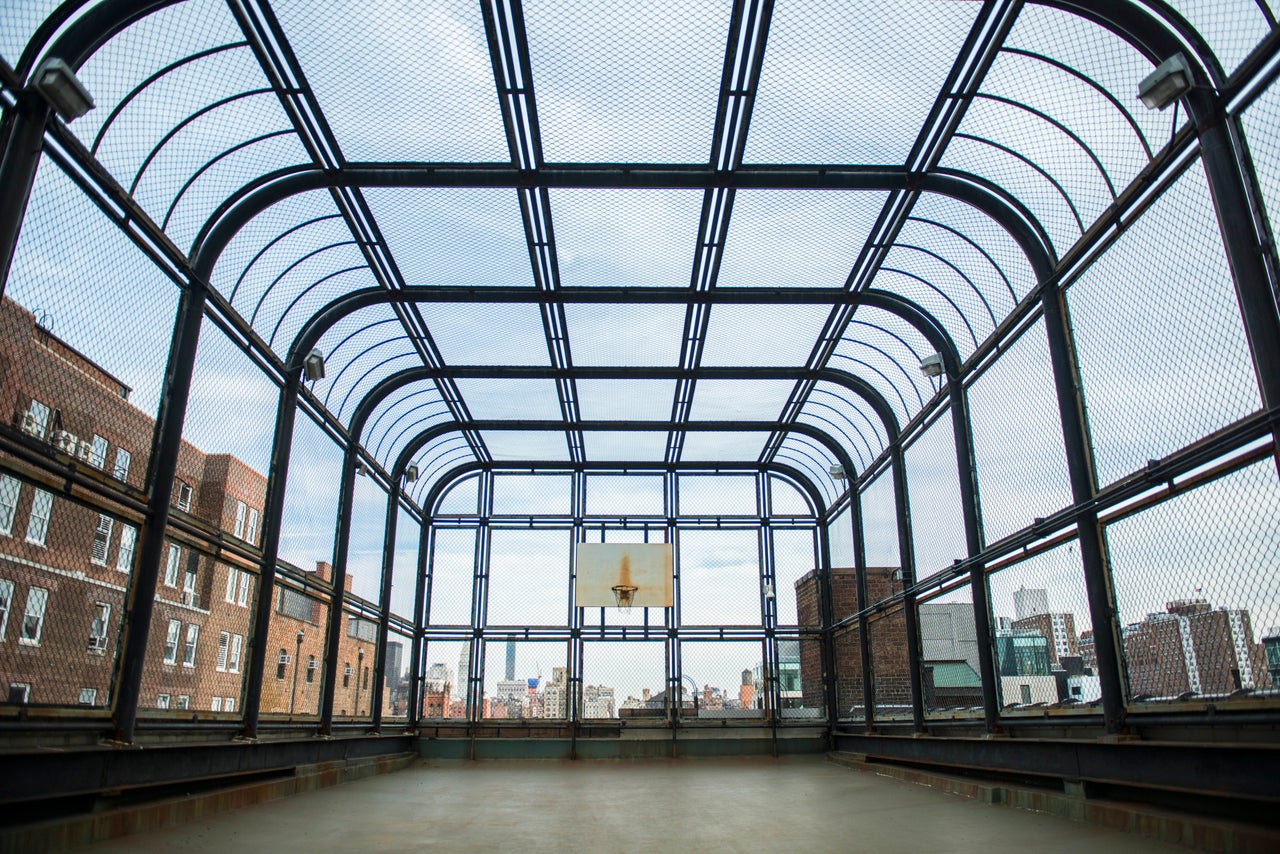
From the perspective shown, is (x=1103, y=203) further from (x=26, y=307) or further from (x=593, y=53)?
(x=26, y=307)

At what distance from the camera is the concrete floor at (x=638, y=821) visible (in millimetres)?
6418

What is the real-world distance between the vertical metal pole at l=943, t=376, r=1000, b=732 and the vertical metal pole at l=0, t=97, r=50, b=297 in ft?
37.0

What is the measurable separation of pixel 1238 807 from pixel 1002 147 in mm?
6570

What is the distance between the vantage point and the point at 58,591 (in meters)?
7.18

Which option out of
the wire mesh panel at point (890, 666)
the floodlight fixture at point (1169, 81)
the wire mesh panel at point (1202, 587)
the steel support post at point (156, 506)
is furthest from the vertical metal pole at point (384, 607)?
the floodlight fixture at point (1169, 81)

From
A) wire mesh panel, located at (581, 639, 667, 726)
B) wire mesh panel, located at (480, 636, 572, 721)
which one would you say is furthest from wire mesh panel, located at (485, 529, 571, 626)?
wire mesh panel, located at (581, 639, 667, 726)

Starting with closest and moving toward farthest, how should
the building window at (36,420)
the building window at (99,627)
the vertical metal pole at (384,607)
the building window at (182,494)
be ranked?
the building window at (36,420), the building window at (99,627), the building window at (182,494), the vertical metal pole at (384,607)

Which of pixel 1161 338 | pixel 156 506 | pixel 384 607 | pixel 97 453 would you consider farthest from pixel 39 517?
pixel 384 607

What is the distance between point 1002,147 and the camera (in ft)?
30.2

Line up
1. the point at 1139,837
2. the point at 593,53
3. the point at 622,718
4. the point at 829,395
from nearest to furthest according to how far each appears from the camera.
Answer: the point at 1139,837 → the point at 593,53 → the point at 829,395 → the point at 622,718

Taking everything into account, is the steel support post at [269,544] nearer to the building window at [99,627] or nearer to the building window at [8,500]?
the building window at [99,627]

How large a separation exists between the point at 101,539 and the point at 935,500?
11.5 metres

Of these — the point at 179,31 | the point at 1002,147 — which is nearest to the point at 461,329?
the point at 179,31

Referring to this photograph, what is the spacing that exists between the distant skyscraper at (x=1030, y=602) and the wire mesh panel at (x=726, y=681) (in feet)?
33.1
